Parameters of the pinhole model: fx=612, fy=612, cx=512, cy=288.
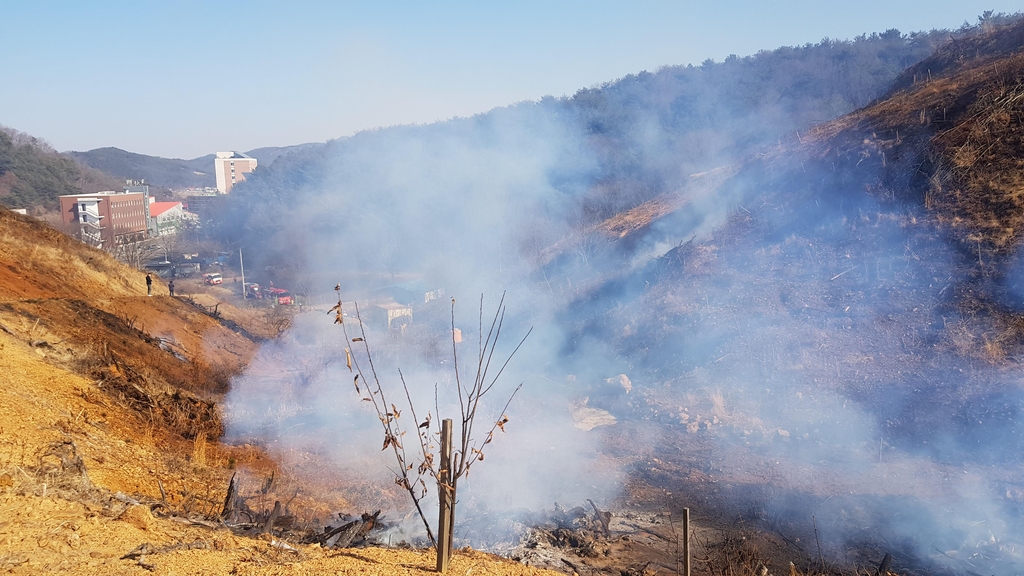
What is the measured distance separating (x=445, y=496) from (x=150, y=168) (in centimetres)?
13995

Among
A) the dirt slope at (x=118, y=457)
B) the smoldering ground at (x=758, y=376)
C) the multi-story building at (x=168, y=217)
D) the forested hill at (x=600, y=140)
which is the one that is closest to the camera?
the dirt slope at (x=118, y=457)

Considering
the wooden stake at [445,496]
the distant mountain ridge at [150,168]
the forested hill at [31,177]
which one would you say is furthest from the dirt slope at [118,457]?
the distant mountain ridge at [150,168]

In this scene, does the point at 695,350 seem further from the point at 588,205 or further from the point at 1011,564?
the point at 588,205

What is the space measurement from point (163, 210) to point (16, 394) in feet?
190

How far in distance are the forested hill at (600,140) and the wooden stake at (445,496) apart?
2790cm

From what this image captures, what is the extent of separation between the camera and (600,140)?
143 feet

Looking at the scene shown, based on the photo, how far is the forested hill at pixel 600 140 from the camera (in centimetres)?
3781

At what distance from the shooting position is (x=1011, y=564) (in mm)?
6211

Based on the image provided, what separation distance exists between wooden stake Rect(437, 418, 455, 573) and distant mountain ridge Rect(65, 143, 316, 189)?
342 ft

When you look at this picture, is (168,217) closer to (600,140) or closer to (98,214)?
(98,214)

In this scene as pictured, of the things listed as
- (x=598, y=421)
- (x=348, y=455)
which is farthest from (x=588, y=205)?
(x=348, y=455)

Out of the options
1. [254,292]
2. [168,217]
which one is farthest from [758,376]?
[168,217]

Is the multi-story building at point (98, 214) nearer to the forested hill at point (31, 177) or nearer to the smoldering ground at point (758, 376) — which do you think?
the forested hill at point (31, 177)

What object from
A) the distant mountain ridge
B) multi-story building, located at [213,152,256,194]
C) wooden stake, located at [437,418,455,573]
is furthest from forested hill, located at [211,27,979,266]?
the distant mountain ridge
